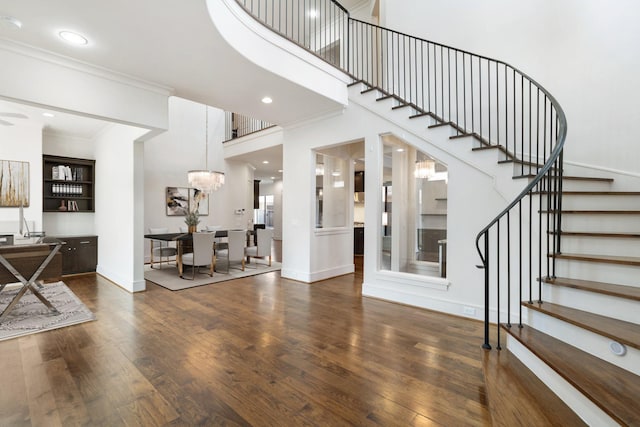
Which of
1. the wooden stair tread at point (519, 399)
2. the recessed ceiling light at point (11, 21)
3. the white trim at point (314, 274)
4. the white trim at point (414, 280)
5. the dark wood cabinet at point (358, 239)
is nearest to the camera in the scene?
the wooden stair tread at point (519, 399)

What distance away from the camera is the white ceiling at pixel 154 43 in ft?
8.23

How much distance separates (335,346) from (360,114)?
3473mm

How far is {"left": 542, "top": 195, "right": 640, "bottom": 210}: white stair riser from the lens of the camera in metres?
3.06

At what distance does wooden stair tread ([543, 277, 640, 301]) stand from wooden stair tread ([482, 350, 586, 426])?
670mm

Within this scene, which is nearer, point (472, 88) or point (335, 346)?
point (335, 346)

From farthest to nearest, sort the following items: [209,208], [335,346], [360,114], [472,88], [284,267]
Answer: [209,208]
[284,267]
[360,114]
[472,88]
[335,346]

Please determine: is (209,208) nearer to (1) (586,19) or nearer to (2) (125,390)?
(2) (125,390)

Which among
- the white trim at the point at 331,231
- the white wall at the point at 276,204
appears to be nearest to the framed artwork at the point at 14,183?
the white trim at the point at 331,231

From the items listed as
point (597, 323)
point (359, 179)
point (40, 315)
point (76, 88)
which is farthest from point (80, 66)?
point (359, 179)

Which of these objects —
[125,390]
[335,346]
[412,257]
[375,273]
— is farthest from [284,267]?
[125,390]

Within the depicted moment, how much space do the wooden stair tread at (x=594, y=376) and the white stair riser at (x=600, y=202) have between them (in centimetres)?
165

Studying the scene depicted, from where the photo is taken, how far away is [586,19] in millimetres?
3855

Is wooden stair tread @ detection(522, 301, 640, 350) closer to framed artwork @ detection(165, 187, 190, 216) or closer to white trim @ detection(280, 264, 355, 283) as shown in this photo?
white trim @ detection(280, 264, 355, 283)

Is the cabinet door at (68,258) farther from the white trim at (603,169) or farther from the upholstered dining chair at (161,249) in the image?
the white trim at (603,169)
